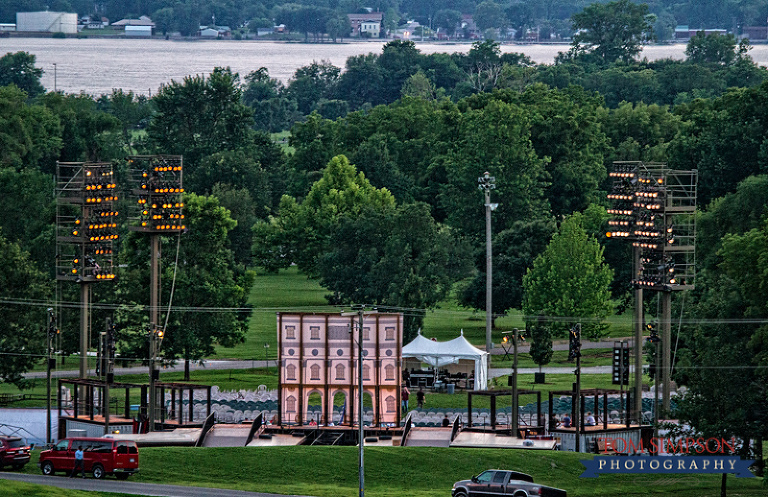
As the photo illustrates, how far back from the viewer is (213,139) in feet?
600

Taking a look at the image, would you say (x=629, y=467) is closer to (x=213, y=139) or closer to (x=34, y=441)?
(x=34, y=441)

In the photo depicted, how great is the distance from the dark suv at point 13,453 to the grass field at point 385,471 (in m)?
0.75

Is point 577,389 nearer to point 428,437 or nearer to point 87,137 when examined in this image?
point 428,437

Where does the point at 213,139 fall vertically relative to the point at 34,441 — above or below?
above

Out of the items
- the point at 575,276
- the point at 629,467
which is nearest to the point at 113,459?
the point at 629,467

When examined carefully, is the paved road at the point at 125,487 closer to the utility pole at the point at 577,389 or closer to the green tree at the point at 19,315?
the utility pole at the point at 577,389

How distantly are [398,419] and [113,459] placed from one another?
772 inches

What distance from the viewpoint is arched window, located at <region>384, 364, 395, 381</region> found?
8225 cm

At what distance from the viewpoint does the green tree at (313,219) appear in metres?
143

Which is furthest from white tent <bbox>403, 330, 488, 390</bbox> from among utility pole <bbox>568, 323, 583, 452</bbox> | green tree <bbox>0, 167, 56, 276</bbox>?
green tree <bbox>0, 167, 56, 276</bbox>

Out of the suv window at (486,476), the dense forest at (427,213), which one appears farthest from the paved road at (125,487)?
the dense forest at (427,213)

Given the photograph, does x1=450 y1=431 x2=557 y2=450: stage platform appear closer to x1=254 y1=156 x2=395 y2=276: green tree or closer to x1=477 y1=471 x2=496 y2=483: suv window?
x1=477 y1=471 x2=496 y2=483: suv window

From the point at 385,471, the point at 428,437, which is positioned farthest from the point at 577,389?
the point at 385,471

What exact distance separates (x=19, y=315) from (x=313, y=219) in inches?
1957
